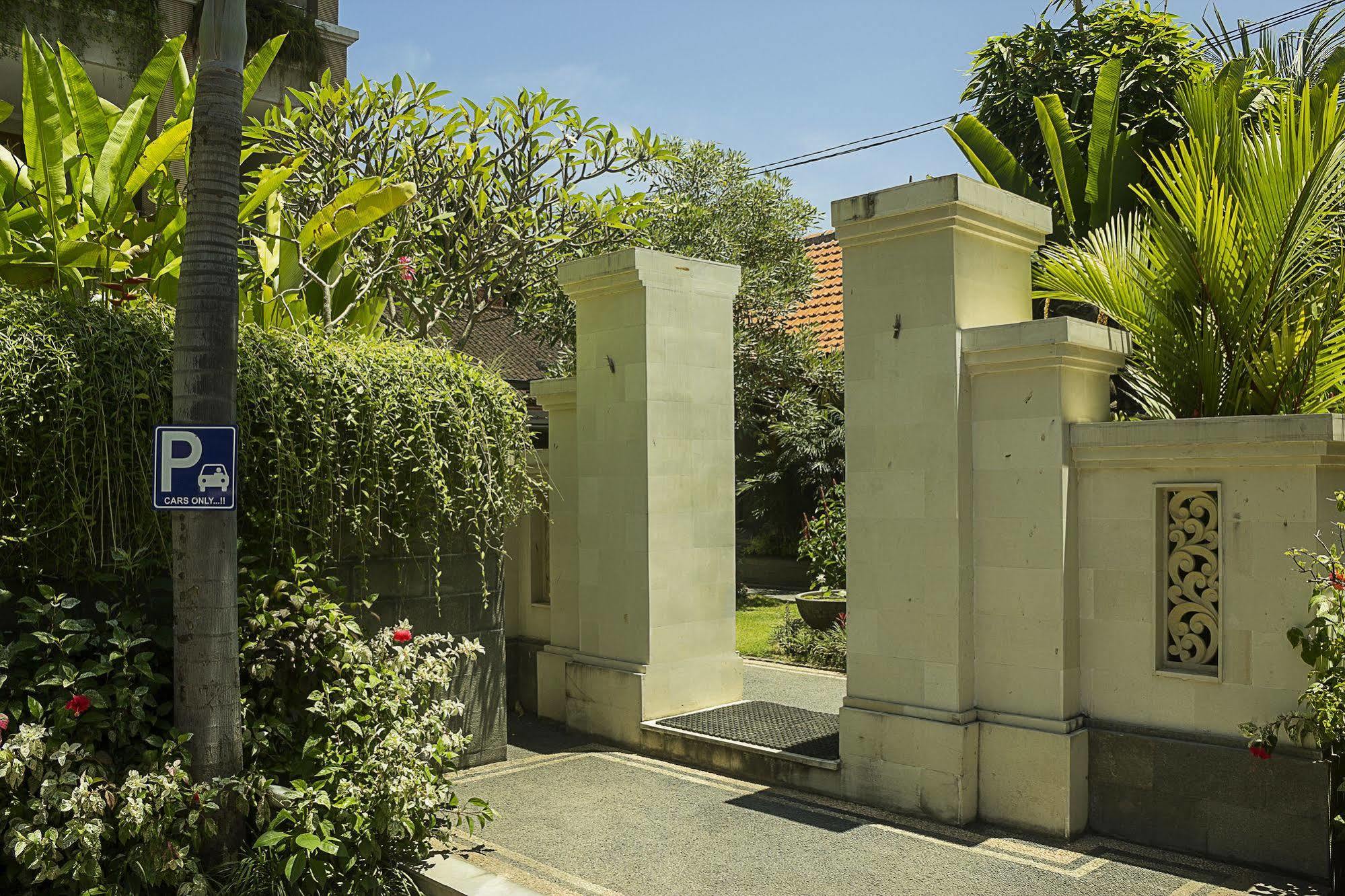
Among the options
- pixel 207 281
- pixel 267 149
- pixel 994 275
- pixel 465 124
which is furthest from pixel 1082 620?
pixel 267 149

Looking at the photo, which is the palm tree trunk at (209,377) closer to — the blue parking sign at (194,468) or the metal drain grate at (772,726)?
the blue parking sign at (194,468)

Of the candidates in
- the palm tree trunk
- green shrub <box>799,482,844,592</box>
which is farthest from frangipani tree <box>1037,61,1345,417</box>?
green shrub <box>799,482,844,592</box>

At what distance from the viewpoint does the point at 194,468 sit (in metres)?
4.81

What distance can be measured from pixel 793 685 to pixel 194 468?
7071 millimetres

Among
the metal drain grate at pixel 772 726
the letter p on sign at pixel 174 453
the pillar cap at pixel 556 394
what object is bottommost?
the metal drain grate at pixel 772 726

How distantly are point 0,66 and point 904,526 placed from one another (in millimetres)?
13010

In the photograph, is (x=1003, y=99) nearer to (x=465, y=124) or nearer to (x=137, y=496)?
(x=465, y=124)

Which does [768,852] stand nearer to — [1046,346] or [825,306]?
[1046,346]

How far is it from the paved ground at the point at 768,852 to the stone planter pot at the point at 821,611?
4.90 m

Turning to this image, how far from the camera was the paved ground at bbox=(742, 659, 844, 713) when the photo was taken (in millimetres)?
9758

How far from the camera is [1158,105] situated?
1188 cm

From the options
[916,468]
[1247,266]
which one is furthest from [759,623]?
[1247,266]

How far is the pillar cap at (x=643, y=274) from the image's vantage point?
8.71 metres

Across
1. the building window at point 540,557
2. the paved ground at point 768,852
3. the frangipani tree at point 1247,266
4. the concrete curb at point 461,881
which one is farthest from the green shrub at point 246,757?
the frangipani tree at point 1247,266
